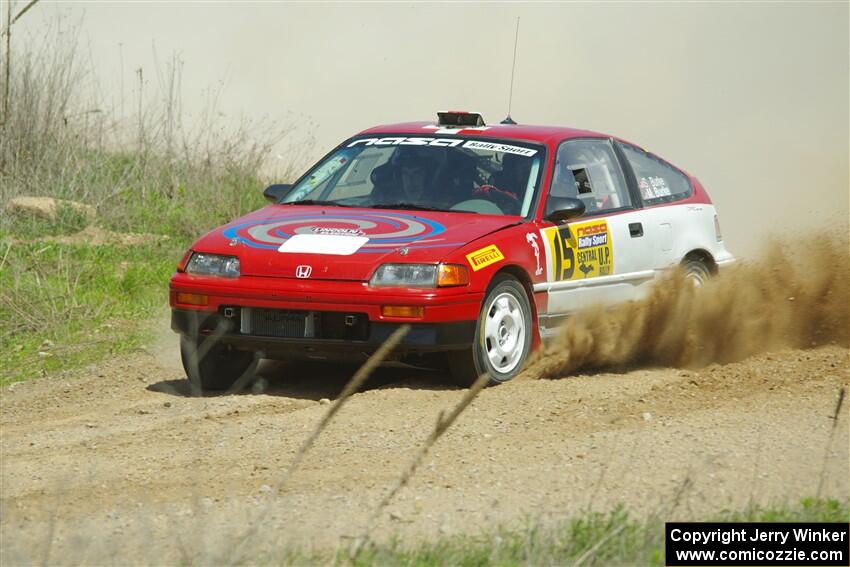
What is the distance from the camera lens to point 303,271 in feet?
25.7

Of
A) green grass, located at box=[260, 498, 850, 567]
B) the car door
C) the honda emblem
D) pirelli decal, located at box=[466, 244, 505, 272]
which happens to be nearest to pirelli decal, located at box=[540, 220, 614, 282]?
the car door

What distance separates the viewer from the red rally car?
7.78m

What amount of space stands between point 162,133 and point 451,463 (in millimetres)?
9900

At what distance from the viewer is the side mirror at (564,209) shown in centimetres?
863

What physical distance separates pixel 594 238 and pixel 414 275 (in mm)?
1696

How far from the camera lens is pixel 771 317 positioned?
9.62m

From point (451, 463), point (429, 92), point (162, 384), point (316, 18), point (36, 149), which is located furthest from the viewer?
point (316, 18)

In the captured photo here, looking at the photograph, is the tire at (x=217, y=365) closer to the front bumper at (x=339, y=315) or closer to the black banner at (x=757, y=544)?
the front bumper at (x=339, y=315)

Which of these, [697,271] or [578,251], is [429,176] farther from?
[697,271]

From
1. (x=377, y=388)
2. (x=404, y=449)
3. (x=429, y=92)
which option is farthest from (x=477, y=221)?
(x=429, y=92)

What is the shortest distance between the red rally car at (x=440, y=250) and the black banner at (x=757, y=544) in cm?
290

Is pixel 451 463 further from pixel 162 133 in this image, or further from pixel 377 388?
pixel 162 133

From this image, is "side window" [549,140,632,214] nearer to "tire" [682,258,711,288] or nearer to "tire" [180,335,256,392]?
"tire" [682,258,711,288]

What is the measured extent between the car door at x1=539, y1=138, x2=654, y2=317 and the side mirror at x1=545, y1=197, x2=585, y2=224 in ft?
0.25
